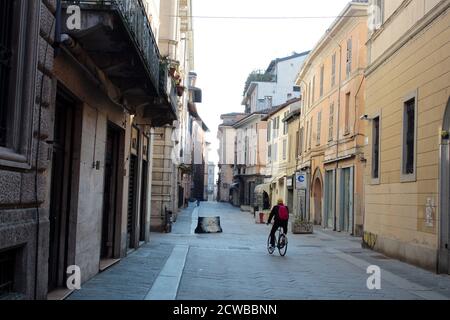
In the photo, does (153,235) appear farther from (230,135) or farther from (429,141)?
(230,135)

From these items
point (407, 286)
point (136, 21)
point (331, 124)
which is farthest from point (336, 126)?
point (136, 21)

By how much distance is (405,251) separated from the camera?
15.2 m

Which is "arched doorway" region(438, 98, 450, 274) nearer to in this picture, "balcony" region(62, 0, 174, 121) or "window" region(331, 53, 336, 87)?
"balcony" region(62, 0, 174, 121)

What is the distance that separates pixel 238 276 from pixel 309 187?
26.5m

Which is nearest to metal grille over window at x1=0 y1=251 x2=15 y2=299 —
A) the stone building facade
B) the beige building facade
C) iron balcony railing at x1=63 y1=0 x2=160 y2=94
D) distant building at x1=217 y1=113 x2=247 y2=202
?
the stone building facade

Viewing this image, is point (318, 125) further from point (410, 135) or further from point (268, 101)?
point (268, 101)

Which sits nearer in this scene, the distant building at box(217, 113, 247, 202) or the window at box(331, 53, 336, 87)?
the window at box(331, 53, 336, 87)

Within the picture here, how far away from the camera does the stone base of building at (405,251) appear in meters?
13.4

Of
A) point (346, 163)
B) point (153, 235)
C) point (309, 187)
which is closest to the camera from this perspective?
point (153, 235)

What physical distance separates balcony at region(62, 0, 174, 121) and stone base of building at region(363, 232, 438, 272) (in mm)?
6977

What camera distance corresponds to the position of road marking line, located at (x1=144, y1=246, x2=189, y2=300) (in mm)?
9312

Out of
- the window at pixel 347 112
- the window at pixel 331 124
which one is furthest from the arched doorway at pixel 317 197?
the window at pixel 347 112

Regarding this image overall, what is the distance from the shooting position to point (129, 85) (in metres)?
Answer: 11.7
